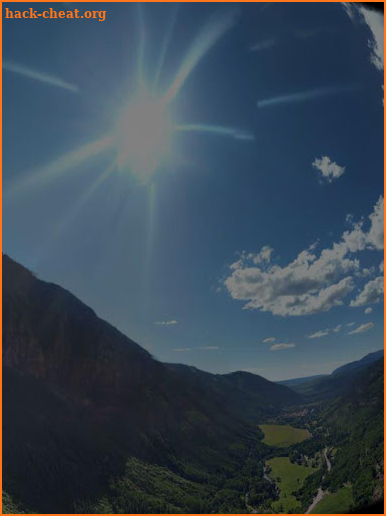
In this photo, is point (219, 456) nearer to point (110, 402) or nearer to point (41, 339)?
point (110, 402)

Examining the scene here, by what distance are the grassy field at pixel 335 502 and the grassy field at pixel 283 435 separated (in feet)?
126

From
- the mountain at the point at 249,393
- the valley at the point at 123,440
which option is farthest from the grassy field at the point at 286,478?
the mountain at the point at 249,393

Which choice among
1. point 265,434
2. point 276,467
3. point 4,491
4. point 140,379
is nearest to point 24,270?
point 140,379

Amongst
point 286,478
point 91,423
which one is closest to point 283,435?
point 286,478

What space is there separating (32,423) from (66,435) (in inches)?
217

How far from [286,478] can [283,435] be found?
33974 millimetres

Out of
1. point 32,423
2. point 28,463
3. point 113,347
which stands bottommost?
point 28,463

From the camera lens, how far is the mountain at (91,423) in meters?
36.1

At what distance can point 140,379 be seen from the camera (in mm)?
62906

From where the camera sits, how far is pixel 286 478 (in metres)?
64.7

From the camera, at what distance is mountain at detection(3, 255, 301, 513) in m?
36.1

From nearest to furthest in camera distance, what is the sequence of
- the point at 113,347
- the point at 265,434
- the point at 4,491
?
the point at 4,491 → the point at 113,347 → the point at 265,434

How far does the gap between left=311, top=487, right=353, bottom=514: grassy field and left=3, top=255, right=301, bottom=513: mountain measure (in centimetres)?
1141

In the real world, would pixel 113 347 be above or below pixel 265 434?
above
